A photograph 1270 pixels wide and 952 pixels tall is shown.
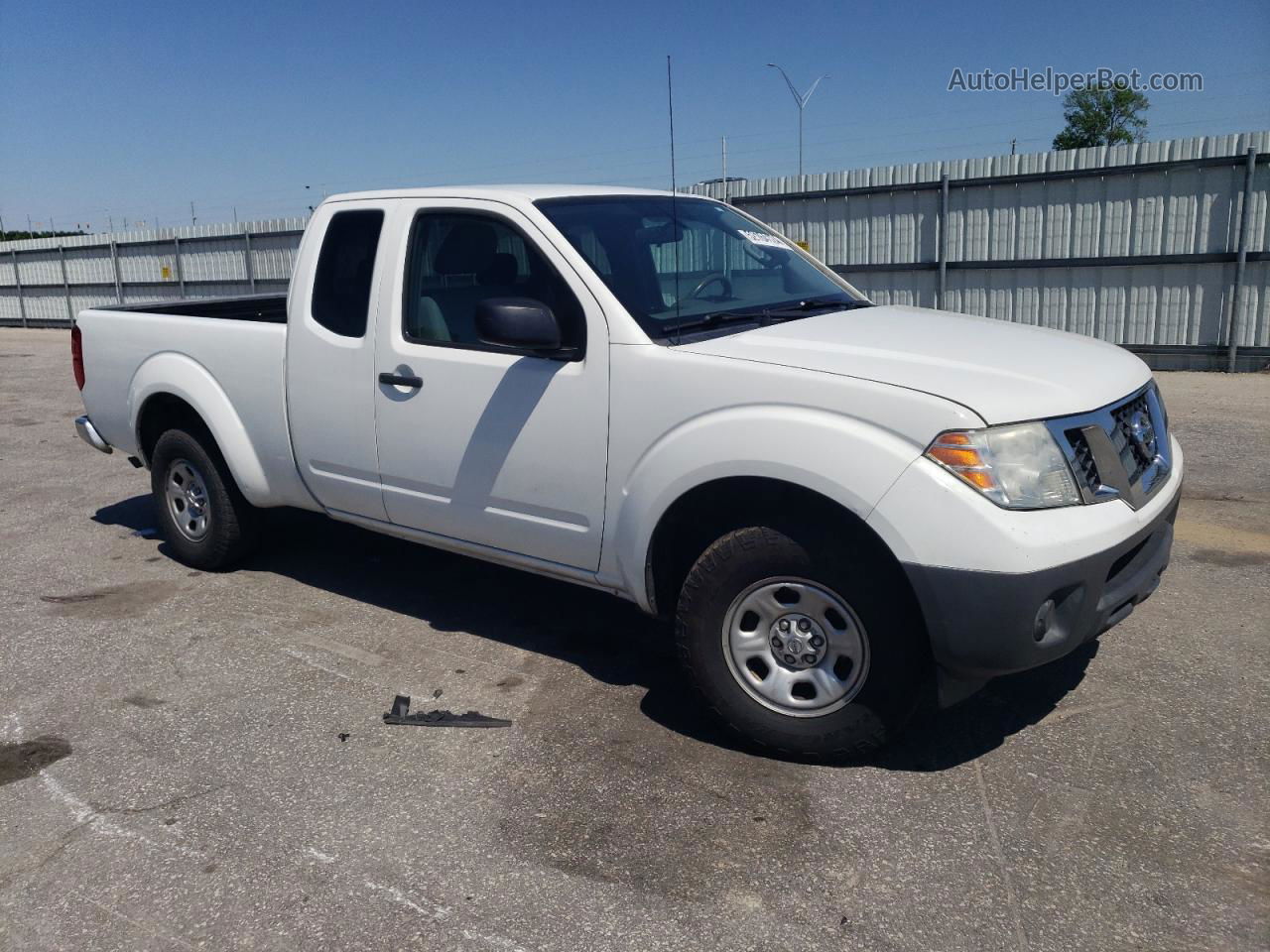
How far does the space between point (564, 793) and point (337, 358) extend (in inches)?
87.7

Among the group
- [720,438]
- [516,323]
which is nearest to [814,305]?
[720,438]

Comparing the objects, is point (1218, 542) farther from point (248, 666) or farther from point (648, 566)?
point (248, 666)

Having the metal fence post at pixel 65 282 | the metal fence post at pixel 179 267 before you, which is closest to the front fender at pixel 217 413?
the metal fence post at pixel 179 267

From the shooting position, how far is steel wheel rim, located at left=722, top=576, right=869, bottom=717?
3.36 m

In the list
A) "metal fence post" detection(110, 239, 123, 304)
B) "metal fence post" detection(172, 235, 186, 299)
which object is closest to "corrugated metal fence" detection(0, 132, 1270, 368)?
"metal fence post" detection(172, 235, 186, 299)

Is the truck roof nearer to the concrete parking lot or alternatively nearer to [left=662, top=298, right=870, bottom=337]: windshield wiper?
[left=662, top=298, right=870, bottom=337]: windshield wiper

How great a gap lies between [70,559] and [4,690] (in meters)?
1.95

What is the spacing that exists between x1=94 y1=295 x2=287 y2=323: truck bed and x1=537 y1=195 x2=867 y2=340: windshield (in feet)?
8.08

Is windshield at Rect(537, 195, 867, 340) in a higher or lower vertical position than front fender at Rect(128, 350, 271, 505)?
higher

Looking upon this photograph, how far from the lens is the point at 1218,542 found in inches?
228

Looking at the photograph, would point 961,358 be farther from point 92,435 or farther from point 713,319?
point 92,435

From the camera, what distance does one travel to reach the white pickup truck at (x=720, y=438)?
311cm

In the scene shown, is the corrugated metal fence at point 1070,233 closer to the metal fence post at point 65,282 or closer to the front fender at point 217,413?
the front fender at point 217,413

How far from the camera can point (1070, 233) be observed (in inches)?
523
